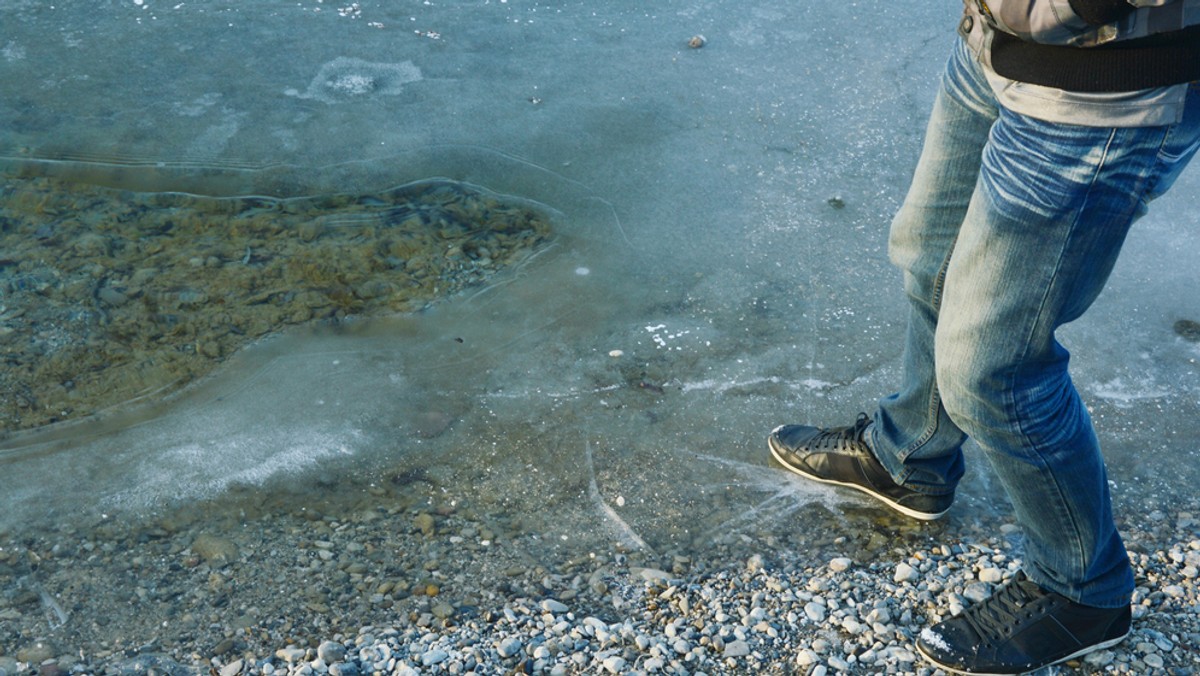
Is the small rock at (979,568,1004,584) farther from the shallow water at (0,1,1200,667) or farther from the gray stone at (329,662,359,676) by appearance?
the gray stone at (329,662,359,676)

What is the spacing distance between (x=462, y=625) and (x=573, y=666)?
0.88ft

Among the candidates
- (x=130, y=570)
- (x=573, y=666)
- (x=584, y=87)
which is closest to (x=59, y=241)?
(x=130, y=570)

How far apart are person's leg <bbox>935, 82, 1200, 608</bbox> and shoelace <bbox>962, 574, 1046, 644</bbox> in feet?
0.09

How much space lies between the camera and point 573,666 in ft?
6.70

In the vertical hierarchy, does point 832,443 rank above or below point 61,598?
above

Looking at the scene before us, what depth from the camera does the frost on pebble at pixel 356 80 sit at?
4.11 metres

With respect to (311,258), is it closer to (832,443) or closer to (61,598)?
(61,598)

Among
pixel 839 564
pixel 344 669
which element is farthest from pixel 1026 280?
pixel 344 669

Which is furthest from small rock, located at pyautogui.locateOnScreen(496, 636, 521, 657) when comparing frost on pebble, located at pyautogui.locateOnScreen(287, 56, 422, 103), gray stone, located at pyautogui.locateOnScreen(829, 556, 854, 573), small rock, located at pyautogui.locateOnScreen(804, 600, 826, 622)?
frost on pebble, located at pyautogui.locateOnScreen(287, 56, 422, 103)

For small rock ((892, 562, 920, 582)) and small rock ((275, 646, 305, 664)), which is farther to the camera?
small rock ((892, 562, 920, 582))

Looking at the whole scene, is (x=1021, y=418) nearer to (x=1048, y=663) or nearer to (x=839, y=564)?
(x=1048, y=663)

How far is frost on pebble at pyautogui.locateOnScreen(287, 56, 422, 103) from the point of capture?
162 inches

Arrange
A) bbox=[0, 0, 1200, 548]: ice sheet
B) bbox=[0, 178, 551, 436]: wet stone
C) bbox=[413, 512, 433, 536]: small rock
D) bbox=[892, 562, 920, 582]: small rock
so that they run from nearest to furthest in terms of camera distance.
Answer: bbox=[892, 562, 920, 582]: small rock → bbox=[413, 512, 433, 536]: small rock → bbox=[0, 0, 1200, 548]: ice sheet → bbox=[0, 178, 551, 436]: wet stone

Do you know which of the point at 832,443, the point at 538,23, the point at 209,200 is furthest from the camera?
the point at 538,23
